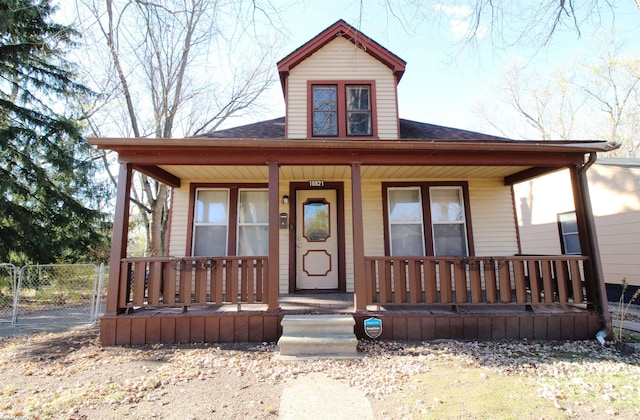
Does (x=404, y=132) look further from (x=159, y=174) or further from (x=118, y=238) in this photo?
(x=118, y=238)

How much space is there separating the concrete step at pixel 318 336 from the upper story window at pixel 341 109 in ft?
12.2


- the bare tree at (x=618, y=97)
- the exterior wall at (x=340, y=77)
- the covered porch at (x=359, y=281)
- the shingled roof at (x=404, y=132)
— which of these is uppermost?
the bare tree at (x=618, y=97)

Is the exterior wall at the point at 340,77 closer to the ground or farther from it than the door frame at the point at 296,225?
farther from it

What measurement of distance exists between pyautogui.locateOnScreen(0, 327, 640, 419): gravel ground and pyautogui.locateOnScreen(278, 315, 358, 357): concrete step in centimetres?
19

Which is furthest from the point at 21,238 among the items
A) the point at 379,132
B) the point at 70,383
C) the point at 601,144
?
the point at 601,144

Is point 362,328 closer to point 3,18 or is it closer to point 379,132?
point 379,132

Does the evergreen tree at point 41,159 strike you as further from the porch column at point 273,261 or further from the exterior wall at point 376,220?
the porch column at point 273,261

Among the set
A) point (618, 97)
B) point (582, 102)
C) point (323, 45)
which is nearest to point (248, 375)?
point (323, 45)

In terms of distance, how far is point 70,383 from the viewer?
9.87ft

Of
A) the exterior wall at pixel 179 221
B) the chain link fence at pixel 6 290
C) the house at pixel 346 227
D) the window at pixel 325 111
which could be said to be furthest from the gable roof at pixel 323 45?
the chain link fence at pixel 6 290

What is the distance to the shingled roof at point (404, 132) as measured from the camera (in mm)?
6113

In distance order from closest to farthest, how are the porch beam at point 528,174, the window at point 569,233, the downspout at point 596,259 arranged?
the downspout at point 596,259 < the porch beam at point 528,174 < the window at point 569,233

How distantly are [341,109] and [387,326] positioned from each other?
14.0 ft

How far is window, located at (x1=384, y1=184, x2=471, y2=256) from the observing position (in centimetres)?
594
